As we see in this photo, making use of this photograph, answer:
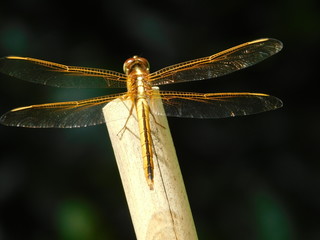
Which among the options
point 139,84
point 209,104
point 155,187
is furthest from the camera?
point 209,104

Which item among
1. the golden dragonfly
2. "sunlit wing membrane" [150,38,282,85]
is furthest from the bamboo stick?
"sunlit wing membrane" [150,38,282,85]

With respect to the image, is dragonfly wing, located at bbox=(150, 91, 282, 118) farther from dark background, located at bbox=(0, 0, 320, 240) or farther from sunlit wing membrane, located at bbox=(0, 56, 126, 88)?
dark background, located at bbox=(0, 0, 320, 240)

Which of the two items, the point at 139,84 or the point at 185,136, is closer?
the point at 139,84

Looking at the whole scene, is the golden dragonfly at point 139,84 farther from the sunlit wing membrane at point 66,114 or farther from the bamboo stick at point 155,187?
the bamboo stick at point 155,187

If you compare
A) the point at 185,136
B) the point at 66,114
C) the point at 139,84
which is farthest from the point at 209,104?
the point at 185,136

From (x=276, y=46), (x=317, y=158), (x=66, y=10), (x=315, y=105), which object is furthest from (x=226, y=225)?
(x=66, y=10)

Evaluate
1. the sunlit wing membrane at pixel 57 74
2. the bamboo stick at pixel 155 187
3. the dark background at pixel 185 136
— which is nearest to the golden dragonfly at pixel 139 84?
the sunlit wing membrane at pixel 57 74

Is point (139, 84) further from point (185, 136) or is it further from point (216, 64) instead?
point (185, 136)

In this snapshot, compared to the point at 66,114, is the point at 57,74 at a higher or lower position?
higher
